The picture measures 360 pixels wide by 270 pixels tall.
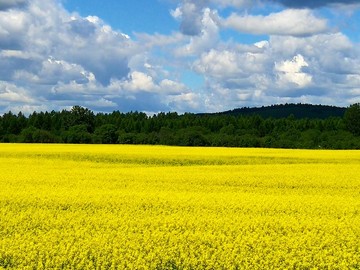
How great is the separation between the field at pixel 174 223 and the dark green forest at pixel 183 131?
205ft

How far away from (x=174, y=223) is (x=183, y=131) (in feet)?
287

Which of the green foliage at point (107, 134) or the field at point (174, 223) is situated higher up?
the green foliage at point (107, 134)

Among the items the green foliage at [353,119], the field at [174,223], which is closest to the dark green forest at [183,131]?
the green foliage at [353,119]

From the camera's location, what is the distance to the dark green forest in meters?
89.0

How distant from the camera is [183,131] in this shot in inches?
3996

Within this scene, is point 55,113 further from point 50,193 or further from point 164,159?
point 50,193

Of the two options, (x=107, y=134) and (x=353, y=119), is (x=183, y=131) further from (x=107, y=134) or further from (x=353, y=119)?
(x=353, y=119)

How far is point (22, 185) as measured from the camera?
22781 millimetres

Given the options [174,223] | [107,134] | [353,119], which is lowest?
[174,223]

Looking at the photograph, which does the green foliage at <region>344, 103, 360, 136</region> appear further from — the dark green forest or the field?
the field

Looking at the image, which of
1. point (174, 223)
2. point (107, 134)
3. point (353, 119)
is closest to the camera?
point (174, 223)

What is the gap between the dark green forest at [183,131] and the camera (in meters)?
89.0

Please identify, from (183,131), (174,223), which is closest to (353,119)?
(183,131)

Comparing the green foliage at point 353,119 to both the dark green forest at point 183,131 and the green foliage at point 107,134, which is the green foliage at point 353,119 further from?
the green foliage at point 107,134
